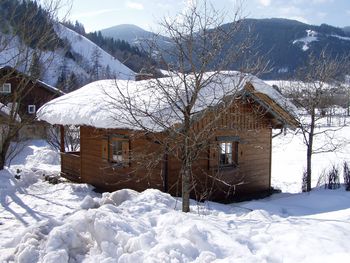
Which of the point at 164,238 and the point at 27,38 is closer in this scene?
the point at 164,238

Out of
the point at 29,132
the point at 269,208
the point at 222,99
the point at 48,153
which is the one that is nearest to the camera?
the point at 222,99

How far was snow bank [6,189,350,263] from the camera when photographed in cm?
484

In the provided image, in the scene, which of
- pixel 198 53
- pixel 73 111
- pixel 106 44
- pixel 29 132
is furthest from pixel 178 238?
pixel 106 44

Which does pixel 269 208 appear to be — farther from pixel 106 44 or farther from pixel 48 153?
Result: pixel 106 44

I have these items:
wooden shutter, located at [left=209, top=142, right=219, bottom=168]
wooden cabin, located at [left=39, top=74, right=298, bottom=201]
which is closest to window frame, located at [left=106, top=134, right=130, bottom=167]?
wooden cabin, located at [left=39, top=74, right=298, bottom=201]

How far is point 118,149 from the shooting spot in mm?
12477

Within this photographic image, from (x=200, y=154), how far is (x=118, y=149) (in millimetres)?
2707

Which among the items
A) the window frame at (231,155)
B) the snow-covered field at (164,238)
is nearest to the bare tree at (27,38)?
the snow-covered field at (164,238)

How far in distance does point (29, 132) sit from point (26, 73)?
15.4m

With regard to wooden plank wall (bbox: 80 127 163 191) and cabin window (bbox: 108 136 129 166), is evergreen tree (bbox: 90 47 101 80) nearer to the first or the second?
wooden plank wall (bbox: 80 127 163 191)

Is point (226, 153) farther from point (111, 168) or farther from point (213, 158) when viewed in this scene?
point (111, 168)

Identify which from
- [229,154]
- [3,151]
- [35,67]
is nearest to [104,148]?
[35,67]

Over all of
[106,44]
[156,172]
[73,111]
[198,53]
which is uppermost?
[106,44]

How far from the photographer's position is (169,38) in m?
7.65
